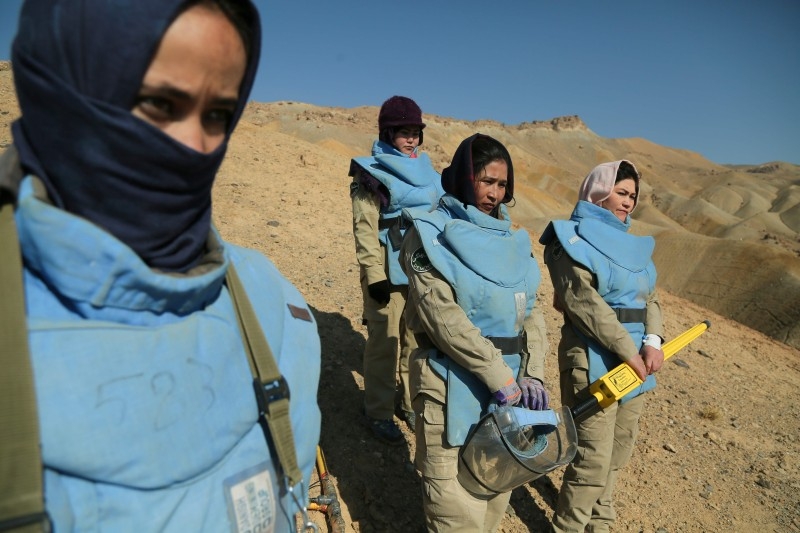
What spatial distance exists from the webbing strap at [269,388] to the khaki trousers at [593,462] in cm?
240

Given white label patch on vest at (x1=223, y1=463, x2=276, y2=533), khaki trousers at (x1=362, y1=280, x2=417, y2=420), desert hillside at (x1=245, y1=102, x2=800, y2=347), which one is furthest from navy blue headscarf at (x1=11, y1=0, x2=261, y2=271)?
desert hillside at (x1=245, y1=102, x2=800, y2=347)

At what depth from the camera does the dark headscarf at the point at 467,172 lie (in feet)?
8.02

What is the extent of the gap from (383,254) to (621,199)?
1.69 m

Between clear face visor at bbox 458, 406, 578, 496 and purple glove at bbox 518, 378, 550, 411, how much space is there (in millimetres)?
88

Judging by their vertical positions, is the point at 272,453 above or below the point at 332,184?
above

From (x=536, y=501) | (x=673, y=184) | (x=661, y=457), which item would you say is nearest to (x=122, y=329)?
(x=536, y=501)

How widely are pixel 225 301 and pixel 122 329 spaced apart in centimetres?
25

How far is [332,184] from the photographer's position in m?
10.2

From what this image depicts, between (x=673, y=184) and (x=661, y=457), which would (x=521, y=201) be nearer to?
(x=661, y=457)

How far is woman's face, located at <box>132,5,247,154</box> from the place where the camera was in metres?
0.86

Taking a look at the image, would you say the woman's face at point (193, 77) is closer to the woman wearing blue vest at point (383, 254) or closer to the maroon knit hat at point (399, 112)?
the woman wearing blue vest at point (383, 254)

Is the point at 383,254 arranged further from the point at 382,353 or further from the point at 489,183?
the point at 489,183

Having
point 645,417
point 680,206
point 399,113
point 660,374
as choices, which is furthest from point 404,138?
point 680,206

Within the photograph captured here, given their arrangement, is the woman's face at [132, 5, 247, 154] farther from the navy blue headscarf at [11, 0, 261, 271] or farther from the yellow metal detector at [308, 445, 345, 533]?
the yellow metal detector at [308, 445, 345, 533]
